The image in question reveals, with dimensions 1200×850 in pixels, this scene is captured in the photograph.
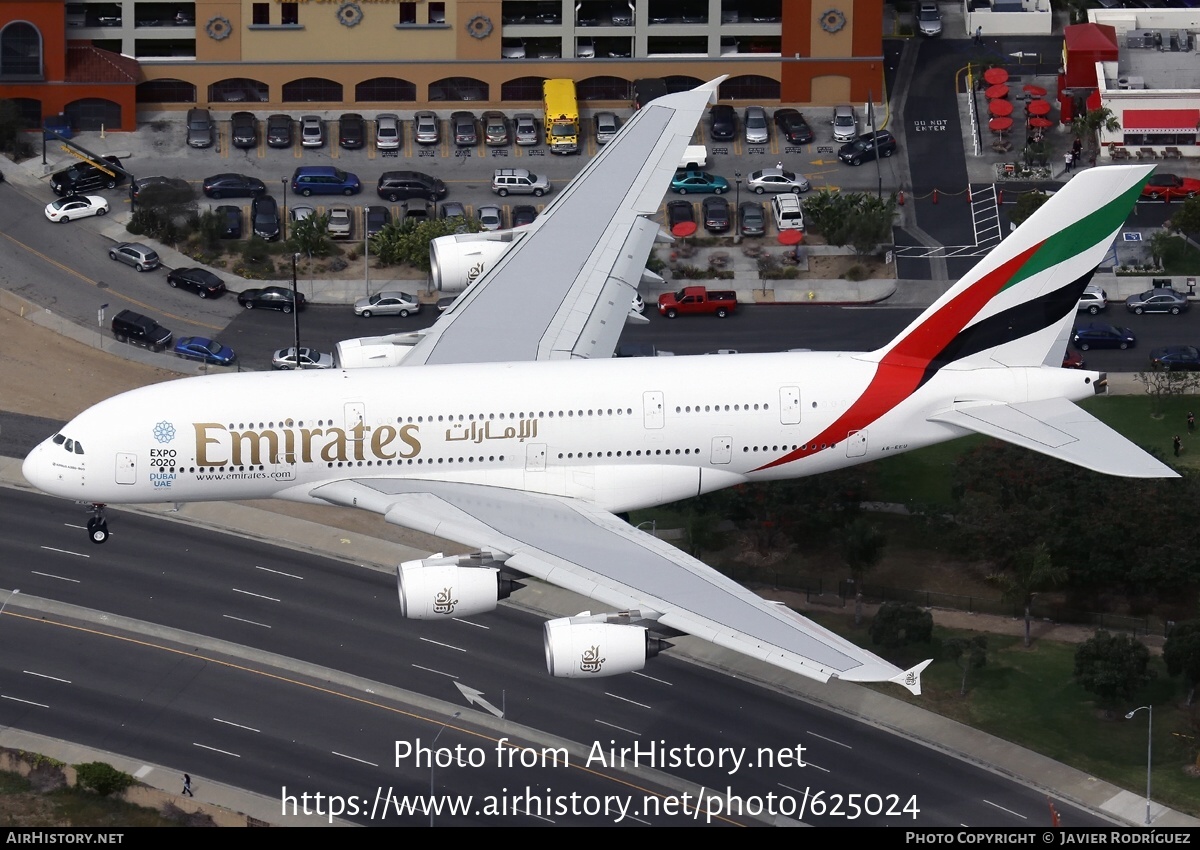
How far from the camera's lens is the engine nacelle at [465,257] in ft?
414

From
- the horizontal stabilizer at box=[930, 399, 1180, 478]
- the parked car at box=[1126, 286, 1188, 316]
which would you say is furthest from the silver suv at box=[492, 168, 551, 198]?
the horizontal stabilizer at box=[930, 399, 1180, 478]

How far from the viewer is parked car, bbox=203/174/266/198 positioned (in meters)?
165

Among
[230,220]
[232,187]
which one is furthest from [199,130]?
[230,220]

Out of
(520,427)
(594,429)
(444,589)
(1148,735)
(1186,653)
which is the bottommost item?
(1148,735)

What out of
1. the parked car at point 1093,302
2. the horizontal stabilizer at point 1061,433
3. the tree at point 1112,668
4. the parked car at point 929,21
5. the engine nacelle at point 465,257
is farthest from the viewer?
the parked car at point 929,21

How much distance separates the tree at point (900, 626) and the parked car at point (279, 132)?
228 ft

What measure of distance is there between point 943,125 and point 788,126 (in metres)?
12.0

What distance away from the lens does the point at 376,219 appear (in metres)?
161

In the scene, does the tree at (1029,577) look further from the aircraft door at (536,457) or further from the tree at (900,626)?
the aircraft door at (536,457)

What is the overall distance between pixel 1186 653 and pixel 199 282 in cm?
7176

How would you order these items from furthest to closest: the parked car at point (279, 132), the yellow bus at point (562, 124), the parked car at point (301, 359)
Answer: the parked car at point (279, 132)
the yellow bus at point (562, 124)
the parked car at point (301, 359)

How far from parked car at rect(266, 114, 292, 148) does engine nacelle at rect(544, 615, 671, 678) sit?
259ft

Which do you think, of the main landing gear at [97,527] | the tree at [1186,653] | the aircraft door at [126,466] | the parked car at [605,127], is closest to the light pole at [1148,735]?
the tree at [1186,653]

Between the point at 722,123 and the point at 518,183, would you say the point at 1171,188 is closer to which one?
the point at 722,123
